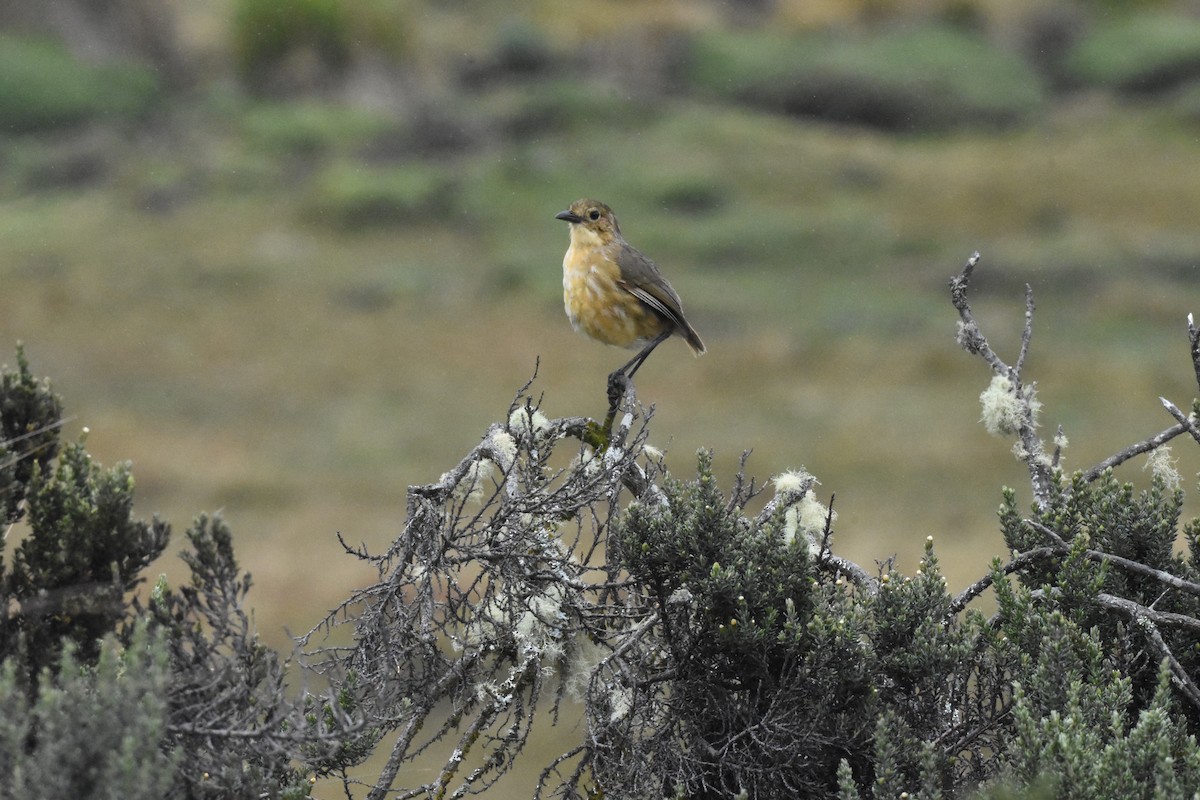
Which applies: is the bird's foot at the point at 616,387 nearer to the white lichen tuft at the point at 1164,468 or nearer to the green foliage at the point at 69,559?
the white lichen tuft at the point at 1164,468

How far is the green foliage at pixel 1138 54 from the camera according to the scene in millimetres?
46844

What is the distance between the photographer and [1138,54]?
→ 157 ft

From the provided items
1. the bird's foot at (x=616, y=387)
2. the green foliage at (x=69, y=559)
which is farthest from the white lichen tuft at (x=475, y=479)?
the green foliage at (x=69, y=559)

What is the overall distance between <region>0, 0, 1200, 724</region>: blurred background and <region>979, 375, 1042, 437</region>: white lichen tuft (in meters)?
14.3

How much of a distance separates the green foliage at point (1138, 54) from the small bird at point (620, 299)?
45.6 meters

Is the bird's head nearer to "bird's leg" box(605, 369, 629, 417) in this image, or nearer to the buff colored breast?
the buff colored breast

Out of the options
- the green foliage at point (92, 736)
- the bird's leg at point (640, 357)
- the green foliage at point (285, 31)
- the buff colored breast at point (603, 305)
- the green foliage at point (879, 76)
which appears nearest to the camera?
the green foliage at point (92, 736)

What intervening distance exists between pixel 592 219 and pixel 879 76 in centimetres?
4365

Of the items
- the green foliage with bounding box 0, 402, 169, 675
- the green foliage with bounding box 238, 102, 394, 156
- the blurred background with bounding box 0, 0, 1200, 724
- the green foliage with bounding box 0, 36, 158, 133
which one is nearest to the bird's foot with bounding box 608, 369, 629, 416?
the green foliage with bounding box 0, 402, 169, 675

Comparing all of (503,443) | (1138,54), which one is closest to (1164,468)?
(503,443)

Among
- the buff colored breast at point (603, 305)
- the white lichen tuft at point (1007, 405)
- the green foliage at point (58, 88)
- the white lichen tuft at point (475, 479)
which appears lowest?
the white lichen tuft at point (475, 479)

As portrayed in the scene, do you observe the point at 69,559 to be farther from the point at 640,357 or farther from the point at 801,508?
the point at 801,508

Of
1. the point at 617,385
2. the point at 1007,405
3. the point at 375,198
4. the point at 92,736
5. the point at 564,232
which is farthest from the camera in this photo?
the point at 375,198

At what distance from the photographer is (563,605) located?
13.6 ft
